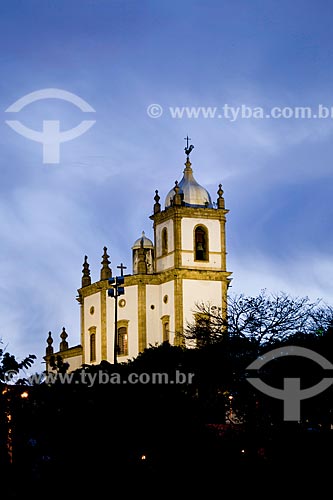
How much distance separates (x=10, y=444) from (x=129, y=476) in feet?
23.7

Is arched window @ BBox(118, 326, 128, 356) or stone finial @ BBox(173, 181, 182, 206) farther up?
stone finial @ BBox(173, 181, 182, 206)

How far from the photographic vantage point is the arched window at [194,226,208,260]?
2692 inches

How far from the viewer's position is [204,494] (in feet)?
91.5

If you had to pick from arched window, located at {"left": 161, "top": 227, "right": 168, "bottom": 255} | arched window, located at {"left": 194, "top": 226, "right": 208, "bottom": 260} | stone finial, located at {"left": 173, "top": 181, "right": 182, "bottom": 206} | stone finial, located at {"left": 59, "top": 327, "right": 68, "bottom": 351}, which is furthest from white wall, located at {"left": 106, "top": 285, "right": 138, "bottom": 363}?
stone finial, located at {"left": 59, "top": 327, "right": 68, "bottom": 351}

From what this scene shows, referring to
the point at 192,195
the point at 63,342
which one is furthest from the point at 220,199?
the point at 63,342

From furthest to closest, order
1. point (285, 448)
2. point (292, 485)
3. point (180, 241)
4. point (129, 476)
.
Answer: point (180, 241), point (285, 448), point (292, 485), point (129, 476)

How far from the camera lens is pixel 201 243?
68812 mm

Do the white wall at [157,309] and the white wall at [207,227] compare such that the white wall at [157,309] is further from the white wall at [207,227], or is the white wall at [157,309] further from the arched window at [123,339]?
the white wall at [207,227]

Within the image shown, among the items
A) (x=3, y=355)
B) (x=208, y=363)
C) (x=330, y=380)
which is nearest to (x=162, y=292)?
(x=208, y=363)

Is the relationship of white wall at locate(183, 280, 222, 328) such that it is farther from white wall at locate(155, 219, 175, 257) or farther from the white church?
white wall at locate(155, 219, 175, 257)

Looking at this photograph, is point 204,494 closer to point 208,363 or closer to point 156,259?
point 208,363

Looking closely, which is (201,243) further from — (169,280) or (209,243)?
(169,280)

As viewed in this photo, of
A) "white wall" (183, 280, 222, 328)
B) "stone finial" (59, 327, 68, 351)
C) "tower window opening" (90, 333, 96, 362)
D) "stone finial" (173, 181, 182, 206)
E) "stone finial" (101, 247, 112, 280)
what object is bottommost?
"tower window opening" (90, 333, 96, 362)

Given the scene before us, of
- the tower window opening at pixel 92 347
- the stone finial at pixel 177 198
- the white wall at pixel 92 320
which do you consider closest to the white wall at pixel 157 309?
the white wall at pixel 92 320
